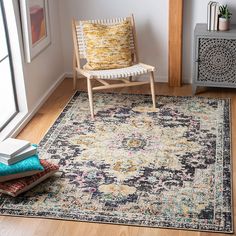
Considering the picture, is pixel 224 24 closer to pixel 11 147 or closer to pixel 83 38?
pixel 83 38

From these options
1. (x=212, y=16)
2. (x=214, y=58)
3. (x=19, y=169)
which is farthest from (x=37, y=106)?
(x=212, y=16)

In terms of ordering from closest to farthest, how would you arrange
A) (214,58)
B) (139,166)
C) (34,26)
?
(139,166)
(34,26)
(214,58)

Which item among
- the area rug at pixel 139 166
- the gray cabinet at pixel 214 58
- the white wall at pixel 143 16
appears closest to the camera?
the area rug at pixel 139 166

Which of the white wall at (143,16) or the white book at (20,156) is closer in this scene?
the white book at (20,156)

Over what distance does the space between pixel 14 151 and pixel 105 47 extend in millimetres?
1563

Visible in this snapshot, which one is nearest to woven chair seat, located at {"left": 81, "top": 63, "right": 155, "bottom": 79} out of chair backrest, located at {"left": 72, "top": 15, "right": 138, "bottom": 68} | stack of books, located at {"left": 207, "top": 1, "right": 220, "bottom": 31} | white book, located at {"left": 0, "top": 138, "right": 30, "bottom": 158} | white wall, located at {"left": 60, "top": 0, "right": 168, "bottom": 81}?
chair backrest, located at {"left": 72, "top": 15, "right": 138, "bottom": 68}

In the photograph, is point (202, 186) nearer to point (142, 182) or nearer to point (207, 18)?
point (142, 182)

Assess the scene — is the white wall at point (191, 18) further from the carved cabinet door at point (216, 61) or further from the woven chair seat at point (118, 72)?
the woven chair seat at point (118, 72)

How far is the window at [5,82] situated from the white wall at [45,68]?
110mm

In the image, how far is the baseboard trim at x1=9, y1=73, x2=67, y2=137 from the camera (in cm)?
370

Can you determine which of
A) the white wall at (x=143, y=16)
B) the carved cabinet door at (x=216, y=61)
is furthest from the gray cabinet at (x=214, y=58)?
the white wall at (x=143, y=16)

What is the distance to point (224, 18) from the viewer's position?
412 centimetres

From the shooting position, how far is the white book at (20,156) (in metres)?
2.91

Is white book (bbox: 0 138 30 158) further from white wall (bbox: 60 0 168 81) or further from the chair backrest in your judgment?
white wall (bbox: 60 0 168 81)
